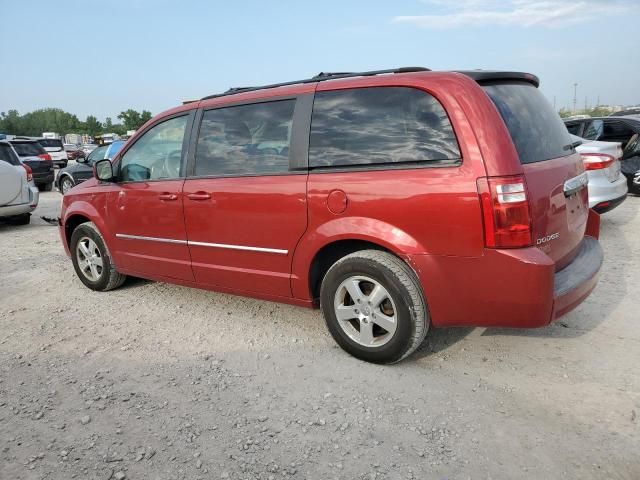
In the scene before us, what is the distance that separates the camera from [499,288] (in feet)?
9.16

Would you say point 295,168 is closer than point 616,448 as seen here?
No

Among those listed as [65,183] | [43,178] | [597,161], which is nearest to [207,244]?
[597,161]

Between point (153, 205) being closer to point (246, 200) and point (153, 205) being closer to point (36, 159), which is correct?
point (246, 200)

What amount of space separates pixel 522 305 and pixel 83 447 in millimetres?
2383

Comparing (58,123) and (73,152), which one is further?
(58,123)

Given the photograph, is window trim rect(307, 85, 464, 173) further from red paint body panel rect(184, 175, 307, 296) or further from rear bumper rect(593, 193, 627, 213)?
rear bumper rect(593, 193, 627, 213)

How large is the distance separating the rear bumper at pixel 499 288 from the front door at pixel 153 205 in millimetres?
2075

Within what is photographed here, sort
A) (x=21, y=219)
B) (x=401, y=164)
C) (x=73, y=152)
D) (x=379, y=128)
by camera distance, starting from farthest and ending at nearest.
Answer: (x=73, y=152) < (x=21, y=219) < (x=379, y=128) < (x=401, y=164)

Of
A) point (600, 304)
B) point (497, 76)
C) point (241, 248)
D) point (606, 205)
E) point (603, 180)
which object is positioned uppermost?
point (497, 76)

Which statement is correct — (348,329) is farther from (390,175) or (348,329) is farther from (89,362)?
(89,362)

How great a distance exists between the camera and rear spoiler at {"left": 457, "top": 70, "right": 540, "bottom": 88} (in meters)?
3.03

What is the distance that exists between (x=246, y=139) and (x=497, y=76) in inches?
68.5

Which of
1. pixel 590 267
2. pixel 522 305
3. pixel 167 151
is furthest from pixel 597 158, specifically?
pixel 167 151

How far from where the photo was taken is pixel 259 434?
8.75ft
